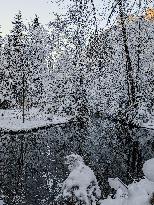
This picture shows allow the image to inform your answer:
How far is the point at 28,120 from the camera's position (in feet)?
121

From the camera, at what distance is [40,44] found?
48062 millimetres

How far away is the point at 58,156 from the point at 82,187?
1641 centimetres

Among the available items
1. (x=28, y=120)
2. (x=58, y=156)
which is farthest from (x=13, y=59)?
(x=58, y=156)

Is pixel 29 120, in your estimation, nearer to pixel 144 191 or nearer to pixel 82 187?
pixel 82 187

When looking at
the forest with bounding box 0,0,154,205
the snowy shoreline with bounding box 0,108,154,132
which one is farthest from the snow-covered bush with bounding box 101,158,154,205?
the snowy shoreline with bounding box 0,108,154,132

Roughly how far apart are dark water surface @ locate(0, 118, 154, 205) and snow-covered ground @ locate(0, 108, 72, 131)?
1.74 metres

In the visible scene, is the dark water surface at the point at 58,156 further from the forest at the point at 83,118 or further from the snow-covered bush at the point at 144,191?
the snow-covered bush at the point at 144,191

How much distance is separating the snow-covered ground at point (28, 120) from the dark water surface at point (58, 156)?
5.72ft

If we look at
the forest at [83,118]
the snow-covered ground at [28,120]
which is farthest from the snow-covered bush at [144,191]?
the snow-covered ground at [28,120]

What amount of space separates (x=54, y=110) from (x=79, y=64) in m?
10.1

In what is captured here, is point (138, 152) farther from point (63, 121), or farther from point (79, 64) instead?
point (63, 121)

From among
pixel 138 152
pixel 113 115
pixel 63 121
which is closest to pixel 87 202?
pixel 138 152

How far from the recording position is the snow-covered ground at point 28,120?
117ft

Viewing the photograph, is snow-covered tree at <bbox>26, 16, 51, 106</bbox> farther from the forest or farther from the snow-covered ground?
the snow-covered ground
